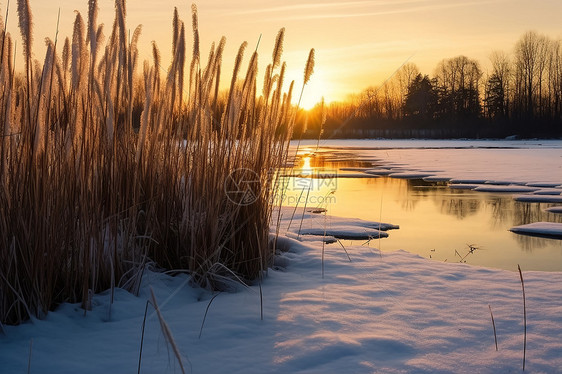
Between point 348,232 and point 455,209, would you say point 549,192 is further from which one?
point 348,232

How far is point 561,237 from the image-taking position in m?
3.88

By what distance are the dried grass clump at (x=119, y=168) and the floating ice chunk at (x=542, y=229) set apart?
8.52 ft

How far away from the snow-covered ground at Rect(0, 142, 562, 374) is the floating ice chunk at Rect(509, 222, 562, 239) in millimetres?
1757

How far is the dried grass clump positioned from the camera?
1.52 m

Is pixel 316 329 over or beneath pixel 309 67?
beneath

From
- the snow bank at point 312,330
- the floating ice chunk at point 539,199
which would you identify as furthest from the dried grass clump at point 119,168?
the floating ice chunk at point 539,199

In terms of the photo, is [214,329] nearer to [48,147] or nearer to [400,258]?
[48,147]

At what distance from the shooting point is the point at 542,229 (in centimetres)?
403

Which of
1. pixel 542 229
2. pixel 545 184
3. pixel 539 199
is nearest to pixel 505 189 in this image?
pixel 545 184

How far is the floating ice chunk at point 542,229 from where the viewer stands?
394 cm

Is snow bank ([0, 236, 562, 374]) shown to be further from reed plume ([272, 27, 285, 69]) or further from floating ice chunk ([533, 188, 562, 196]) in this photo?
floating ice chunk ([533, 188, 562, 196])

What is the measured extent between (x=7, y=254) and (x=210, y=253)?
2.54ft

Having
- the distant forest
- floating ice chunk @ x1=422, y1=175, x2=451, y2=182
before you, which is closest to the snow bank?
floating ice chunk @ x1=422, y1=175, x2=451, y2=182

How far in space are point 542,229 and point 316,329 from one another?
123 inches
